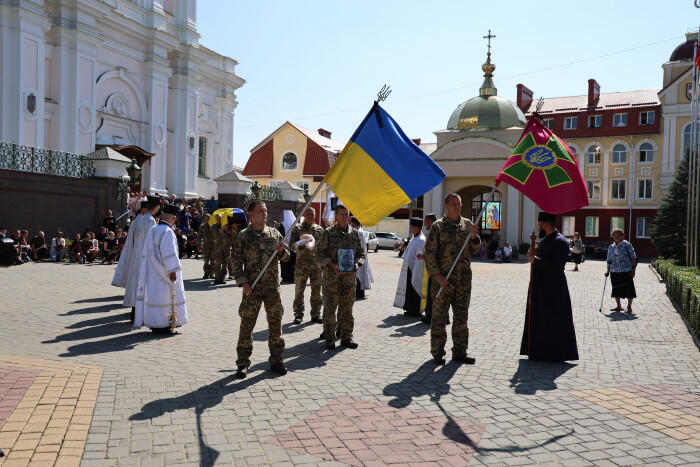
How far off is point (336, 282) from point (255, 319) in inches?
72.7

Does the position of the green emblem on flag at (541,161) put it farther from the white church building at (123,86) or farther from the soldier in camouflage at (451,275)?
the white church building at (123,86)

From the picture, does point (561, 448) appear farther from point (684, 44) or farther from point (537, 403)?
point (684, 44)

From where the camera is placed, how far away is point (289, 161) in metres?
55.0

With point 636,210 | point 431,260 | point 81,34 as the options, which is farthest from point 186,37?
point 636,210

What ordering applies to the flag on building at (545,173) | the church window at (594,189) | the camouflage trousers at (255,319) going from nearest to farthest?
the camouflage trousers at (255,319) → the flag on building at (545,173) → the church window at (594,189)

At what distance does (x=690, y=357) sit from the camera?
8039mm

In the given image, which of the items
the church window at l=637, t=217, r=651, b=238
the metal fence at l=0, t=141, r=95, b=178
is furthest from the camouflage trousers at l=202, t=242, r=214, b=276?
the church window at l=637, t=217, r=651, b=238

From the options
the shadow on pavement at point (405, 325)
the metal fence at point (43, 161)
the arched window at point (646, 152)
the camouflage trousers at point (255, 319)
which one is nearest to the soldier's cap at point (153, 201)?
the camouflage trousers at point (255, 319)

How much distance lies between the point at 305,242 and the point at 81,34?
21762 mm

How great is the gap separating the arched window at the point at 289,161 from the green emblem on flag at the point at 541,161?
47.9 meters

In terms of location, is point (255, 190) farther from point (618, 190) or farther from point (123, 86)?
point (618, 190)

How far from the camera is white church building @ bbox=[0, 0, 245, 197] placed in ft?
75.6

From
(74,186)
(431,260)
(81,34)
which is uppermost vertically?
(81,34)

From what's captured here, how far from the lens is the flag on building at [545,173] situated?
7109 mm
